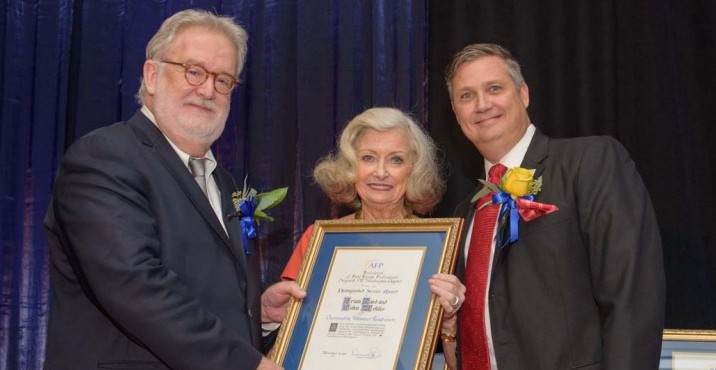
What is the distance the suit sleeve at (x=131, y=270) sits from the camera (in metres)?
2.50

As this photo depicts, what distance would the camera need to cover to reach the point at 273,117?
4.94 m

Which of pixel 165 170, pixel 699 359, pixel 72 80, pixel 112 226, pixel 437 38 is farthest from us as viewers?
pixel 72 80

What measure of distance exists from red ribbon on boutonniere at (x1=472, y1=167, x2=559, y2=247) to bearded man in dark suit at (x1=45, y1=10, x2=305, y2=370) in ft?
3.42

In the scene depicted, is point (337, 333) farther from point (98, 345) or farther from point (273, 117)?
point (273, 117)

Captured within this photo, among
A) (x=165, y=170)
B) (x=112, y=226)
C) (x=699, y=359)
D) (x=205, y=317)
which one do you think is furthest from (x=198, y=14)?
(x=699, y=359)

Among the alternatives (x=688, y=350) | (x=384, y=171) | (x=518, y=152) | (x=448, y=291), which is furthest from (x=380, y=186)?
(x=688, y=350)

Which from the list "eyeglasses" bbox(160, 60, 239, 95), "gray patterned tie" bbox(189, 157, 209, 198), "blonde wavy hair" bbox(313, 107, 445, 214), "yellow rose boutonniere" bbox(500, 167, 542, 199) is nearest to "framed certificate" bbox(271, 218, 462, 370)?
"yellow rose boutonniere" bbox(500, 167, 542, 199)

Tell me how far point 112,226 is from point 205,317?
44cm

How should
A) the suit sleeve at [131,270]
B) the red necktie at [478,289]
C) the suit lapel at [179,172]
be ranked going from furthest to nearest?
the red necktie at [478,289]
the suit lapel at [179,172]
the suit sleeve at [131,270]

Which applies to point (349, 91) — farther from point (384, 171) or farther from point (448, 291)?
point (448, 291)

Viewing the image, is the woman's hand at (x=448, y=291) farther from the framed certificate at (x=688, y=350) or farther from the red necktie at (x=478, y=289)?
the framed certificate at (x=688, y=350)

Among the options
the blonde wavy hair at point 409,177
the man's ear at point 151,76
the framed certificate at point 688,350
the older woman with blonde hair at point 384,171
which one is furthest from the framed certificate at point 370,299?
the framed certificate at point 688,350

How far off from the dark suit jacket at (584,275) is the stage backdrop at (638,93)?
1533 mm

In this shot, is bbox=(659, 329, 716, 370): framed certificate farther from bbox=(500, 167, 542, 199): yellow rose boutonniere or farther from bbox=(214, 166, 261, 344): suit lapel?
bbox=(214, 166, 261, 344): suit lapel
